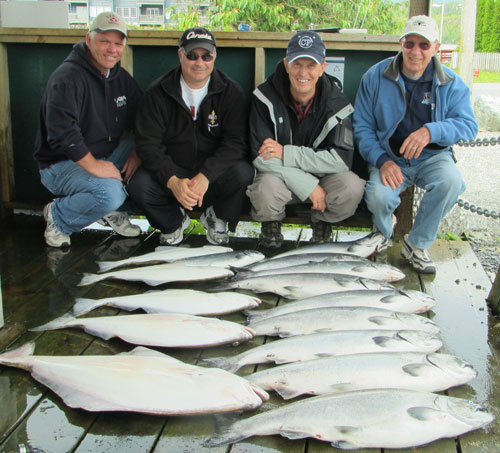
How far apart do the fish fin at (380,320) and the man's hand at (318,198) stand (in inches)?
56.8

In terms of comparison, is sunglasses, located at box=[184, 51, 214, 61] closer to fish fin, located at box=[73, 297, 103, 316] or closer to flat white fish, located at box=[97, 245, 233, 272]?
flat white fish, located at box=[97, 245, 233, 272]

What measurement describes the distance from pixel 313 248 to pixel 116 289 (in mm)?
1366

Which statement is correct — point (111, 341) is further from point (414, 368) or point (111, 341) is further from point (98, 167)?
point (98, 167)

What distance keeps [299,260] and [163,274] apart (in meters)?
0.90

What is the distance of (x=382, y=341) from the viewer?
2.81m

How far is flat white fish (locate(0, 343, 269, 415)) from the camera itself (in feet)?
7.75

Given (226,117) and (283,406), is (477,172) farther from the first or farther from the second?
(283,406)

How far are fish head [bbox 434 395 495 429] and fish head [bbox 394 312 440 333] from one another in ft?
2.26

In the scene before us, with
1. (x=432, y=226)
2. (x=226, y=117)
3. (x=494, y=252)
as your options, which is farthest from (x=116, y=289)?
(x=494, y=252)

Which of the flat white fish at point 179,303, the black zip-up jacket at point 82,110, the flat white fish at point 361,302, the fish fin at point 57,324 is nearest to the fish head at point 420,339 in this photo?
the flat white fish at point 361,302

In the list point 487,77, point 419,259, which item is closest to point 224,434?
point 419,259

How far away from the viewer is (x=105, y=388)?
242 cm

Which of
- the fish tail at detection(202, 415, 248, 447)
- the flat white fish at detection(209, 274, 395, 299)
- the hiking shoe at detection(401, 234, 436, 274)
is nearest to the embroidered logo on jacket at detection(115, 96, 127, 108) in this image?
the flat white fish at detection(209, 274, 395, 299)

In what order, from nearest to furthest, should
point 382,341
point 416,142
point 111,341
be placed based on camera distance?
point 382,341
point 111,341
point 416,142
